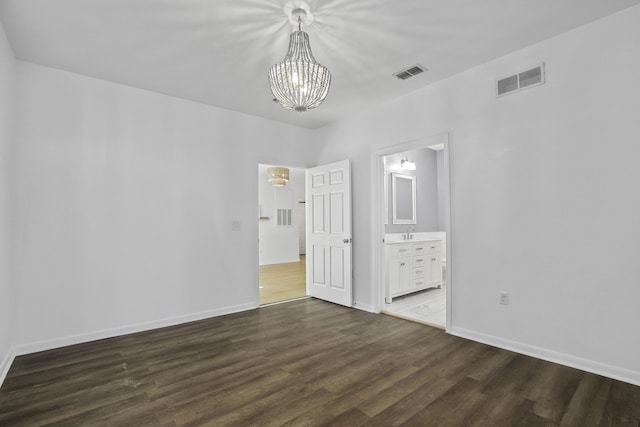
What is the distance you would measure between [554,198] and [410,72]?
6.07 ft

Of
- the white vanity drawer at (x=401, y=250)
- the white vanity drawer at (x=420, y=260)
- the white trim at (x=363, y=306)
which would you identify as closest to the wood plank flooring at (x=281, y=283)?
the white trim at (x=363, y=306)

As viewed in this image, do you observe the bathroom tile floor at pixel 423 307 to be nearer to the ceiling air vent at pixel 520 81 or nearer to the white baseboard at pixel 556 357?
the white baseboard at pixel 556 357

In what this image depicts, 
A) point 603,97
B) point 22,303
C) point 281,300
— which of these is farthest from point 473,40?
point 22,303

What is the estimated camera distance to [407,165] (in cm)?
572

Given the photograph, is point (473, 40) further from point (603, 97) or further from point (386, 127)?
point (386, 127)

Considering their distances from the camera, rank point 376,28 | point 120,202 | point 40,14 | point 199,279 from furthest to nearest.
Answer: point 199,279
point 120,202
point 376,28
point 40,14

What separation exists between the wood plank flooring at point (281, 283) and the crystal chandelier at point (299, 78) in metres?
3.30

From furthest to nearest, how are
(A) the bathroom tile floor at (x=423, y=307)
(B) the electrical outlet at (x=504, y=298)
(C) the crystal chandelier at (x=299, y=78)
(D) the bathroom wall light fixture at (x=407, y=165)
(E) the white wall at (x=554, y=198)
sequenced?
(D) the bathroom wall light fixture at (x=407, y=165) < (A) the bathroom tile floor at (x=423, y=307) < (B) the electrical outlet at (x=504, y=298) < (E) the white wall at (x=554, y=198) < (C) the crystal chandelier at (x=299, y=78)

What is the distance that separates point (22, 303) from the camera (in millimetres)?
2947

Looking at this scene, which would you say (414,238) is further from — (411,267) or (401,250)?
(401,250)

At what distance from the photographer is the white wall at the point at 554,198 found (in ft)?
7.80

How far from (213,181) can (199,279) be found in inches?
51.0

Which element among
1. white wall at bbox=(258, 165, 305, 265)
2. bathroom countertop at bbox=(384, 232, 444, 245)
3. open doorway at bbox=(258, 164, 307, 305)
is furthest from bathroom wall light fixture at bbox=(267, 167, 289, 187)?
bathroom countertop at bbox=(384, 232, 444, 245)

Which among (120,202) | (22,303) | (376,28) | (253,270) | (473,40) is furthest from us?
(253,270)
